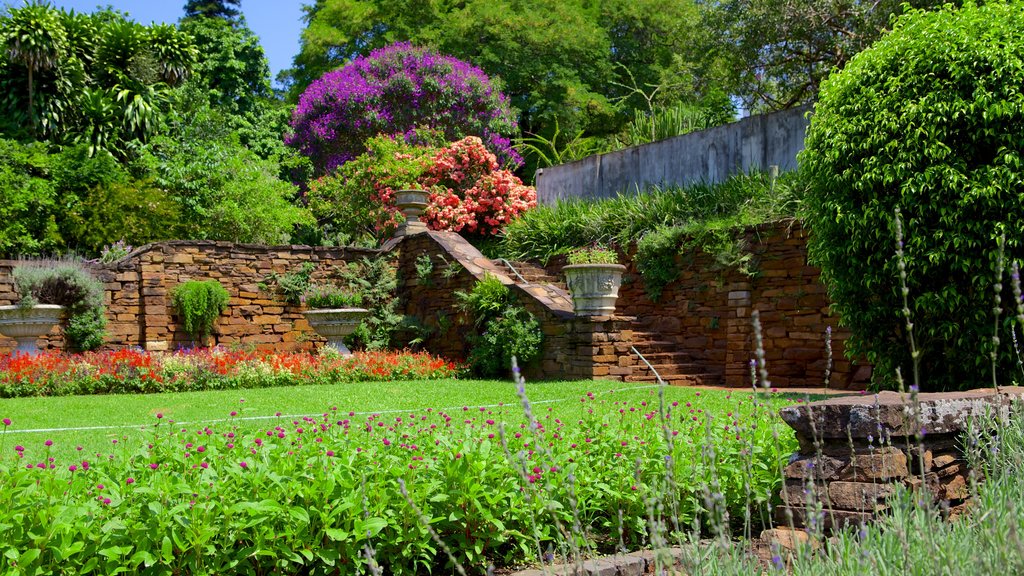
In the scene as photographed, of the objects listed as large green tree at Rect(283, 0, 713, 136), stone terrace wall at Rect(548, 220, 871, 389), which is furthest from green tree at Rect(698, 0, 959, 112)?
stone terrace wall at Rect(548, 220, 871, 389)

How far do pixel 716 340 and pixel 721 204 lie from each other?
6.07ft

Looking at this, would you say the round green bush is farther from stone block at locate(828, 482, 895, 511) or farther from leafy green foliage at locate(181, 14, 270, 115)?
leafy green foliage at locate(181, 14, 270, 115)

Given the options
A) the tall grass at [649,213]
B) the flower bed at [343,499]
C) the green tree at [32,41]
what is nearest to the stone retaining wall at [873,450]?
the flower bed at [343,499]

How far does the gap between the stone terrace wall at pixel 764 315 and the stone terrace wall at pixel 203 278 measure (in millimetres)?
5067

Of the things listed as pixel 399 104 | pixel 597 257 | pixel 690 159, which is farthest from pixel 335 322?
pixel 399 104

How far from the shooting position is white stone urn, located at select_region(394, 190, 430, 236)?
13477 mm

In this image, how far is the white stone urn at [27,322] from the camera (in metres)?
10.1

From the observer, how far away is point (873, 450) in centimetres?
320

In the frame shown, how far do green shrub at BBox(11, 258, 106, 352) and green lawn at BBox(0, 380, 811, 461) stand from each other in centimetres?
291

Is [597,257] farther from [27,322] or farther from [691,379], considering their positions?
[27,322]

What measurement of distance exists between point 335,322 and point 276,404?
422 cm

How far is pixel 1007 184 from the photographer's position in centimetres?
562

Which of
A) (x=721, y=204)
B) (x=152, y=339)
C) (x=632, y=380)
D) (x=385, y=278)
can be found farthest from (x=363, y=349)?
(x=721, y=204)

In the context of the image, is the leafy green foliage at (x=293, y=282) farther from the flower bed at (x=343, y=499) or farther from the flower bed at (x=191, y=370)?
the flower bed at (x=343, y=499)
